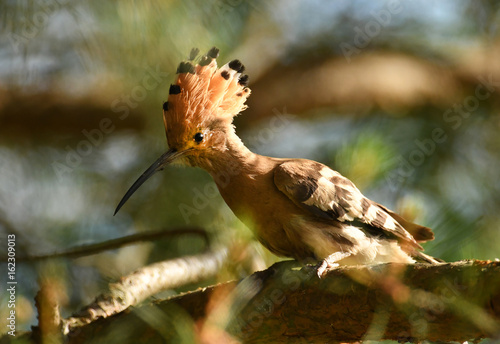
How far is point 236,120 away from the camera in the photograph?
107 inches

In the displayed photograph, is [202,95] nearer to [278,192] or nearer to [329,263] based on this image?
[278,192]

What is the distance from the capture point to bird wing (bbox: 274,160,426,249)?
229cm

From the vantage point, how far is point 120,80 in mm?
2494

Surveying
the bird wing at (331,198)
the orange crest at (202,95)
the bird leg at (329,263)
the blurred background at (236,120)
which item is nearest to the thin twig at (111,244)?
the blurred background at (236,120)

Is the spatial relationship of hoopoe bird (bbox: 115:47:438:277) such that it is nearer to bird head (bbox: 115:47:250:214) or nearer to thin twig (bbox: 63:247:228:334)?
bird head (bbox: 115:47:250:214)

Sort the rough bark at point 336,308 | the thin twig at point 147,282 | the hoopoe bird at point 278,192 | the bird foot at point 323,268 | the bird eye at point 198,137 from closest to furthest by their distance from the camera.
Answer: the rough bark at point 336,308 < the bird foot at point 323,268 < the thin twig at point 147,282 < the hoopoe bird at point 278,192 < the bird eye at point 198,137

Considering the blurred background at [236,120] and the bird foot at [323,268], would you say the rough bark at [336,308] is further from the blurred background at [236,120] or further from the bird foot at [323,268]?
the blurred background at [236,120]

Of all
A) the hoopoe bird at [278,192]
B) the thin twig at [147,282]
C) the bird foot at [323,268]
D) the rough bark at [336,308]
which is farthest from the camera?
the hoopoe bird at [278,192]

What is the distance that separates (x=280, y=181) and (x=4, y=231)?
3.54ft

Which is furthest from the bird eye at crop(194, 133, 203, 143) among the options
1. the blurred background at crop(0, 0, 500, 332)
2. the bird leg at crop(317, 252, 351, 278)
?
the bird leg at crop(317, 252, 351, 278)

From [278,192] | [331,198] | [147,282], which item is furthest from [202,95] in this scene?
[147,282]

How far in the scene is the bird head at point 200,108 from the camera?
235 centimetres

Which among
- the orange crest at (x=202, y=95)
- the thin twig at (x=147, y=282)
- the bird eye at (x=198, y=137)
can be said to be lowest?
the thin twig at (x=147, y=282)

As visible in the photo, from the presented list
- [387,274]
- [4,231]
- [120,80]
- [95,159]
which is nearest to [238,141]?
[120,80]
